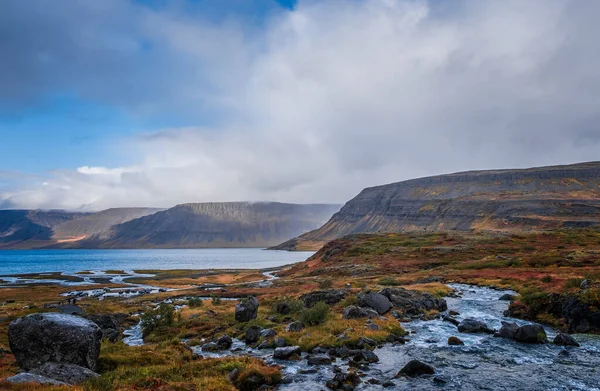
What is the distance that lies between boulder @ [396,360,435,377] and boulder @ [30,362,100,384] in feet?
60.6

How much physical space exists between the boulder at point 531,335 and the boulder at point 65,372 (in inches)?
1242

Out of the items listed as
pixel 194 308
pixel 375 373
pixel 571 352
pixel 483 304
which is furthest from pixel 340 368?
pixel 194 308

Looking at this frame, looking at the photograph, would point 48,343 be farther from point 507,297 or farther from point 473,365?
point 507,297

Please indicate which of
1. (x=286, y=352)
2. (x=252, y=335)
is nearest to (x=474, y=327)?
(x=286, y=352)

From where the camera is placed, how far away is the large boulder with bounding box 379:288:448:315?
147 ft

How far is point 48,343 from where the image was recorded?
22.5 m

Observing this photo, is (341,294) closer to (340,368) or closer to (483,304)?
(483,304)

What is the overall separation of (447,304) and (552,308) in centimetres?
1295

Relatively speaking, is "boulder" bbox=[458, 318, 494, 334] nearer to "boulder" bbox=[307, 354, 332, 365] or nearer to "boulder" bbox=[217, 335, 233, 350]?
"boulder" bbox=[307, 354, 332, 365]

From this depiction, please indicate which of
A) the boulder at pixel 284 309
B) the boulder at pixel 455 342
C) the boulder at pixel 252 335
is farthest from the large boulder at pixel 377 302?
the boulder at pixel 252 335

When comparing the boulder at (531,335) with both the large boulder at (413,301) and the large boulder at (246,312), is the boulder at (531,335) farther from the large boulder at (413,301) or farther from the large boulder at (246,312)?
the large boulder at (246,312)

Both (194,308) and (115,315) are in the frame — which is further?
(194,308)

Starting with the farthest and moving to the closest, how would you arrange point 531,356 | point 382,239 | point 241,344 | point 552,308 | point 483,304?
1. point 382,239
2. point 483,304
3. point 552,308
4. point 241,344
5. point 531,356

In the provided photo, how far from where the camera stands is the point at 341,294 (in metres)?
54.1
